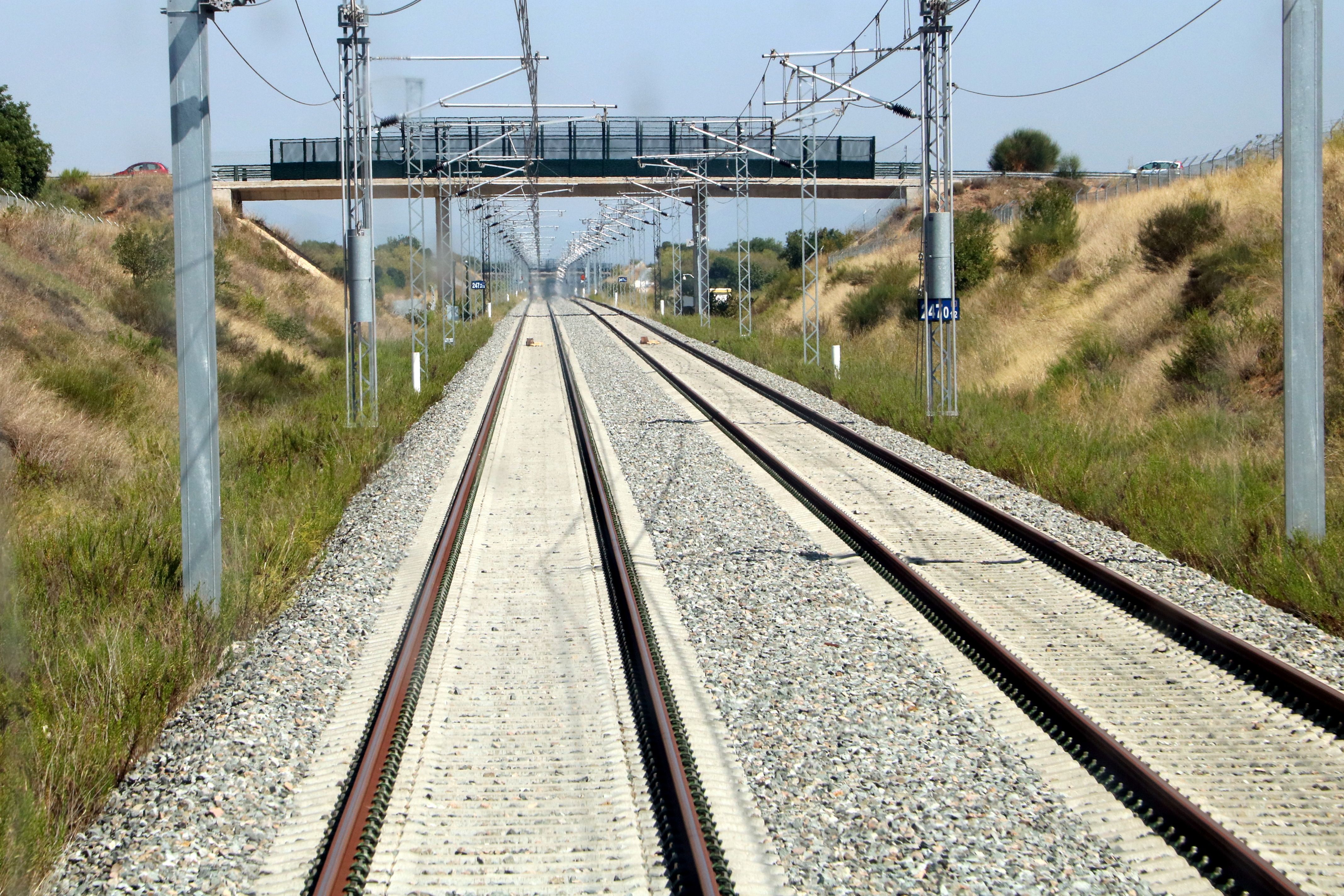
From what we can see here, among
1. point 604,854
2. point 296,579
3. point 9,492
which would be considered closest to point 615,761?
point 604,854

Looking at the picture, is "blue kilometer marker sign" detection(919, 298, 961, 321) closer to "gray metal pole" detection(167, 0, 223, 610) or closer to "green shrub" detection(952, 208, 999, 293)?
"gray metal pole" detection(167, 0, 223, 610)

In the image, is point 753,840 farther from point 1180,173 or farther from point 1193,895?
point 1180,173

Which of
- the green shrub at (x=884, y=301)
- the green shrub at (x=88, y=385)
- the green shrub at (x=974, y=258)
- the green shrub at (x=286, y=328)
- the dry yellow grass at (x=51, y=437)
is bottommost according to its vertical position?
the dry yellow grass at (x=51, y=437)

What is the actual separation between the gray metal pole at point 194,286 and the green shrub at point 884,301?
32530mm

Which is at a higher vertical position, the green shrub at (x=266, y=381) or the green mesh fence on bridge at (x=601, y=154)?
the green mesh fence on bridge at (x=601, y=154)

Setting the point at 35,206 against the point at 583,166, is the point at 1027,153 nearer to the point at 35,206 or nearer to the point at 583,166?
the point at 583,166

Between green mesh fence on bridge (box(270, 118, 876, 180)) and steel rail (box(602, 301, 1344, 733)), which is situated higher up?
green mesh fence on bridge (box(270, 118, 876, 180))

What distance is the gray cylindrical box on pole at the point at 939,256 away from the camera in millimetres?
20141

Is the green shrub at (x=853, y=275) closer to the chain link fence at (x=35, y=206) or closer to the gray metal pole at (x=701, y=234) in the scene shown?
the gray metal pole at (x=701, y=234)

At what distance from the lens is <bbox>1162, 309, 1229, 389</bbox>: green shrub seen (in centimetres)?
1948

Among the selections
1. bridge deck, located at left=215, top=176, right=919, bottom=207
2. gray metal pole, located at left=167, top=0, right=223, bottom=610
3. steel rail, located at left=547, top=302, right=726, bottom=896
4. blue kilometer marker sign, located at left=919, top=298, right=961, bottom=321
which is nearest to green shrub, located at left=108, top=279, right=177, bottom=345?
blue kilometer marker sign, located at left=919, top=298, right=961, bottom=321

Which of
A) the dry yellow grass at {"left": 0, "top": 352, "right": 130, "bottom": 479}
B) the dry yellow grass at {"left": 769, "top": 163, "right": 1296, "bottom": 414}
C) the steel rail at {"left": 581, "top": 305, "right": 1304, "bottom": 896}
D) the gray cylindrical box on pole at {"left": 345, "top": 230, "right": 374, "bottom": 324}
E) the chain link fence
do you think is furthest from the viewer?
the chain link fence

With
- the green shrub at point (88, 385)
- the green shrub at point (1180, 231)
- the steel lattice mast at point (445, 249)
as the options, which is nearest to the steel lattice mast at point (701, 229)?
the steel lattice mast at point (445, 249)

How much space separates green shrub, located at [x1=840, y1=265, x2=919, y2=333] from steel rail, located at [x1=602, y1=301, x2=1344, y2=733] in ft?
83.6
